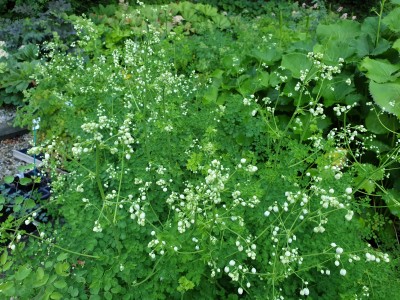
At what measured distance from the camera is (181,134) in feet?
8.73

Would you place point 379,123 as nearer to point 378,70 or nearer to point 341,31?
point 378,70

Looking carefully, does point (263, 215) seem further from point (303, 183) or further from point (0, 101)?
point (0, 101)

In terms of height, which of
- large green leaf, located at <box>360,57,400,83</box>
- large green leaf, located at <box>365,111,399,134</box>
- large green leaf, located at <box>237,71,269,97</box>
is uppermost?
large green leaf, located at <box>360,57,400,83</box>

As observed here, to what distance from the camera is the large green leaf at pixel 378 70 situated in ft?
11.4

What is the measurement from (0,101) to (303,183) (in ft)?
13.3

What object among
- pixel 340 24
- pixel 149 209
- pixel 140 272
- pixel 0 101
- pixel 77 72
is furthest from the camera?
pixel 0 101

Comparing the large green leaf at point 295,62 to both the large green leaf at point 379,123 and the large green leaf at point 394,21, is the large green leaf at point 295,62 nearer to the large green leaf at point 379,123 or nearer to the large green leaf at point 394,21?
Result: the large green leaf at point 379,123

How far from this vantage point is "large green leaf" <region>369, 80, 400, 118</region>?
3.26 metres

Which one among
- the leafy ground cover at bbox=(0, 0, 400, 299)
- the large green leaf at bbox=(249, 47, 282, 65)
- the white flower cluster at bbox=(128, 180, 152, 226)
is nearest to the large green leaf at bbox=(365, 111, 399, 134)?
the leafy ground cover at bbox=(0, 0, 400, 299)

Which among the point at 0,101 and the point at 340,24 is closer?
the point at 340,24

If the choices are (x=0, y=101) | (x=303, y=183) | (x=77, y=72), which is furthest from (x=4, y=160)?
(x=303, y=183)

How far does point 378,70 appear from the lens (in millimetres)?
3541

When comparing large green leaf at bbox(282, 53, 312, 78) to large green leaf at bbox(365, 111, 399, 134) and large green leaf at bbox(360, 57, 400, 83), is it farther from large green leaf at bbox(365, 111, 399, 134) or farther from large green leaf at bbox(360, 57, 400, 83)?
large green leaf at bbox(365, 111, 399, 134)

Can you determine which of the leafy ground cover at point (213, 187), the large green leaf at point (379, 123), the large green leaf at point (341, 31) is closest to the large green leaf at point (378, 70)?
the leafy ground cover at point (213, 187)
